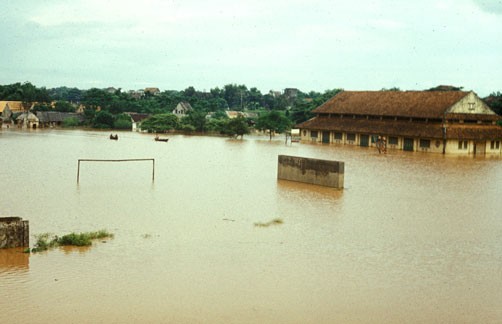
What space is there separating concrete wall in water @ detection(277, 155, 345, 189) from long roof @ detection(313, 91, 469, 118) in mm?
22769

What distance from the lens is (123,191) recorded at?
1916 centimetres

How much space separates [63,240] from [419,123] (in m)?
36.5

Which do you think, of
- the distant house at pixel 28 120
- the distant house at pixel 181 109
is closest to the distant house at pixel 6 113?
the distant house at pixel 28 120

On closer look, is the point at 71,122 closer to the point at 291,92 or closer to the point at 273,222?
the point at 273,222

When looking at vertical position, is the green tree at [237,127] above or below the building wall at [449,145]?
above

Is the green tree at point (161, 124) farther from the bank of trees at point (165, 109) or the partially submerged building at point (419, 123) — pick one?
the partially submerged building at point (419, 123)

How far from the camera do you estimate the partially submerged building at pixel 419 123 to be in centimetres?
4159

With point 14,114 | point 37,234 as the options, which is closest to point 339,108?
point 37,234

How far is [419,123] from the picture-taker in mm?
43562

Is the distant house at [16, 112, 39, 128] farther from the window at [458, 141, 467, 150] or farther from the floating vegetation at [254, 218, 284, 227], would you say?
the floating vegetation at [254, 218, 284, 227]

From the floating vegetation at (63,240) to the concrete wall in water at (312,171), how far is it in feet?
36.4

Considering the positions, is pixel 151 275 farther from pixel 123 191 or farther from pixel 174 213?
pixel 123 191

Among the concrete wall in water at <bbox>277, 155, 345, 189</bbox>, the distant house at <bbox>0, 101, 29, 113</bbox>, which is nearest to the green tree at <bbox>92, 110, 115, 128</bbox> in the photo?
the distant house at <bbox>0, 101, 29, 113</bbox>

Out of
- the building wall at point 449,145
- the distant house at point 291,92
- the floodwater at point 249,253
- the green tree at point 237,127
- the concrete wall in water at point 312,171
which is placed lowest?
the floodwater at point 249,253
